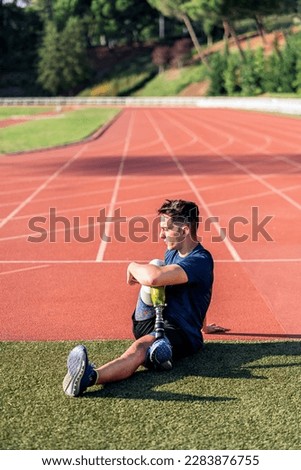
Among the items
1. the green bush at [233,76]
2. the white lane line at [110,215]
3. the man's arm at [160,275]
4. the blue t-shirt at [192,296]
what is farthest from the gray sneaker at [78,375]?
the green bush at [233,76]

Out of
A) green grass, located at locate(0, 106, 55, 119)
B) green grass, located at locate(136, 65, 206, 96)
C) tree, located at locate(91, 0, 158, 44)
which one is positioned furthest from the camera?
tree, located at locate(91, 0, 158, 44)

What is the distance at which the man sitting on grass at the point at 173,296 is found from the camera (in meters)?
4.95

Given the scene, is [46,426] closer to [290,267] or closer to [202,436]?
[202,436]

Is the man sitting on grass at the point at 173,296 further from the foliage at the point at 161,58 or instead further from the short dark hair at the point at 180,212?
the foliage at the point at 161,58

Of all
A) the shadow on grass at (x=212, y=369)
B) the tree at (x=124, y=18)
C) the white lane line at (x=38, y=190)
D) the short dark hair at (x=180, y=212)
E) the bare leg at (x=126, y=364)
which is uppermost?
the tree at (x=124, y=18)

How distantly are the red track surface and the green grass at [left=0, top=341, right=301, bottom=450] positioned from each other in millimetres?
561

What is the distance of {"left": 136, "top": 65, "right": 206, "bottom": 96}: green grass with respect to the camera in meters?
77.3

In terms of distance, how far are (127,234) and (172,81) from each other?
72509 mm

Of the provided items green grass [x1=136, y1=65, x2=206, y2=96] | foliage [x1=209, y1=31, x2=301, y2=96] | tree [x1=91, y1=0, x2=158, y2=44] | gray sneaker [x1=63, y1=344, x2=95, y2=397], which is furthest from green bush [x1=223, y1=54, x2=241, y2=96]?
Answer: gray sneaker [x1=63, y1=344, x2=95, y2=397]

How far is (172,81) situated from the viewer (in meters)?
80.6

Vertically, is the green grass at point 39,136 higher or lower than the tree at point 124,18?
lower

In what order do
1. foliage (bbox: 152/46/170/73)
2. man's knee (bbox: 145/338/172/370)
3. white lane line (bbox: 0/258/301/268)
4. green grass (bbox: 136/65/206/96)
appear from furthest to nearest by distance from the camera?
foliage (bbox: 152/46/170/73), green grass (bbox: 136/65/206/96), white lane line (bbox: 0/258/301/268), man's knee (bbox: 145/338/172/370)

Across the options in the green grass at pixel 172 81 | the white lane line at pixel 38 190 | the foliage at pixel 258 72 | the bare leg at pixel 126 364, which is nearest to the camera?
the bare leg at pixel 126 364

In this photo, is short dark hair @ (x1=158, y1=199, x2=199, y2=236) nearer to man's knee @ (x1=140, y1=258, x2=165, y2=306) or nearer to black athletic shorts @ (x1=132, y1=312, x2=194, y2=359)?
man's knee @ (x1=140, y1=258, x2=165, y2=306)
